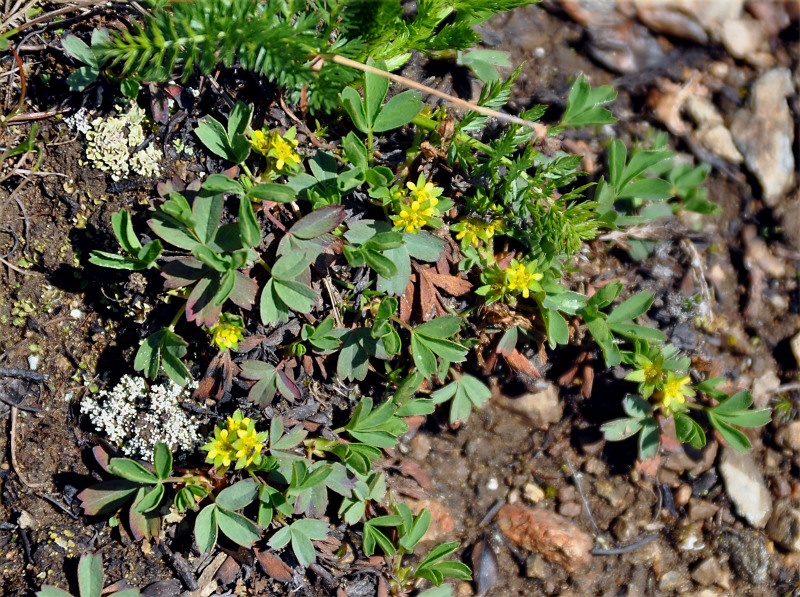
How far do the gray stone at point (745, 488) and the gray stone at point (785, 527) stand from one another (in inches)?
1.9

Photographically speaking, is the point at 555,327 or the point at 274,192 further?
the point at 555,327

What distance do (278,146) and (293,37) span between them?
426mm

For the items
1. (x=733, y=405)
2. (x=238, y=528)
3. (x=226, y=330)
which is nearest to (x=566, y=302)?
(x=733, y=405)

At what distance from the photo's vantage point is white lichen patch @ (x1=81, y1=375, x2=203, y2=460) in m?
2.85

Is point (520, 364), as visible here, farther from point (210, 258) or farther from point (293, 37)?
point (293, 37)

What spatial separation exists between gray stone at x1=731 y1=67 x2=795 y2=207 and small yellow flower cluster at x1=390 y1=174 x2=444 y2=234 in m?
2.28

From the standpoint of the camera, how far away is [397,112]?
112 inches

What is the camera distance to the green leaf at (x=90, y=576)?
2.73 meters

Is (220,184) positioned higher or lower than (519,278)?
higher

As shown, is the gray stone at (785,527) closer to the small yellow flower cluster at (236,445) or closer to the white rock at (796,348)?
the white rock at (796,348)

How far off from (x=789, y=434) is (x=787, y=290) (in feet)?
2.80

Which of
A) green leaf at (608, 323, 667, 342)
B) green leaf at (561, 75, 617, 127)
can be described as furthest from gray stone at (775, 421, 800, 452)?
green leaf at (561, 75, 617, 127)

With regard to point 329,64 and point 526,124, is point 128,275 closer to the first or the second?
point 329,64

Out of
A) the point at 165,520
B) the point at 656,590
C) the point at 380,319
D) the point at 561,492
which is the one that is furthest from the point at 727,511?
the point at 165,520
